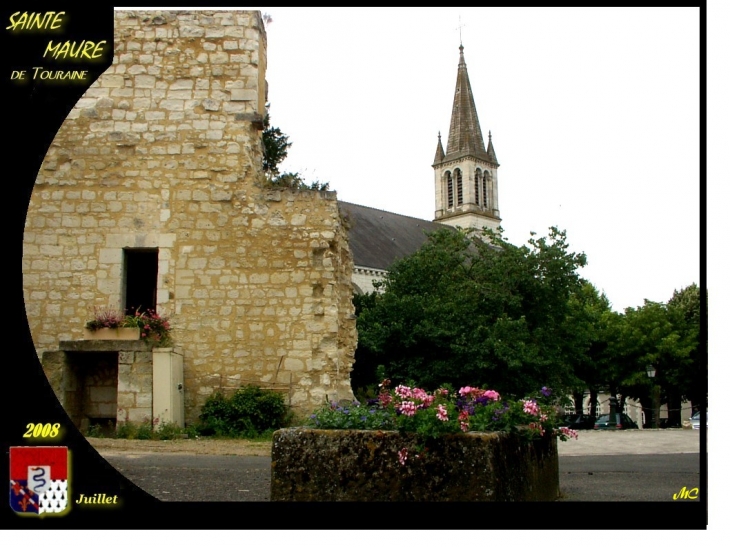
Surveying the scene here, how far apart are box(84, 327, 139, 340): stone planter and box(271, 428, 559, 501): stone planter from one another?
6.72m

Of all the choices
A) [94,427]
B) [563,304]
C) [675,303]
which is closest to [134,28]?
[94,427]

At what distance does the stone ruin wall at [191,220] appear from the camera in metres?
11.7

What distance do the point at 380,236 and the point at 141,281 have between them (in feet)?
158

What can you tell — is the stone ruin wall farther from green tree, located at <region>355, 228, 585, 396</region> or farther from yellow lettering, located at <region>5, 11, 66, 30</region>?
green tree, located at <region>355, 228, 585, 396</region>

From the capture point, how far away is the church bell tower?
3499 inches

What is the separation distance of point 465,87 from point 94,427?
81236 millimetres

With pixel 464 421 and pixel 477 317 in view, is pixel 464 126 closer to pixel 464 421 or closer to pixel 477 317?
pixel 477 317

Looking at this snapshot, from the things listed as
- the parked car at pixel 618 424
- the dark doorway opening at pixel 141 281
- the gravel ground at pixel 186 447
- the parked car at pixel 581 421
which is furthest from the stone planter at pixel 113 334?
the parked car at pixel 581 421

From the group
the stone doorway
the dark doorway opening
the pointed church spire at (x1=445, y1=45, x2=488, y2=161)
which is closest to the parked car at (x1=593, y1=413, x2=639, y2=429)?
the dark doorway opening

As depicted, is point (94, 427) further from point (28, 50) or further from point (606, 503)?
point (606, 503)

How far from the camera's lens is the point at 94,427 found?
11.0 meters

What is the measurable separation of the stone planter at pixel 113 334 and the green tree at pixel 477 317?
15844mm

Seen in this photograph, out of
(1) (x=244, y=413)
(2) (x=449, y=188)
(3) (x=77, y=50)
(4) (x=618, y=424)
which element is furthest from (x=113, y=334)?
(2) (x=449, y=188)

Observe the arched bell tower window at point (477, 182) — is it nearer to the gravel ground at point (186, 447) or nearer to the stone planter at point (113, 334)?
the stone planter at point (113, 334)
